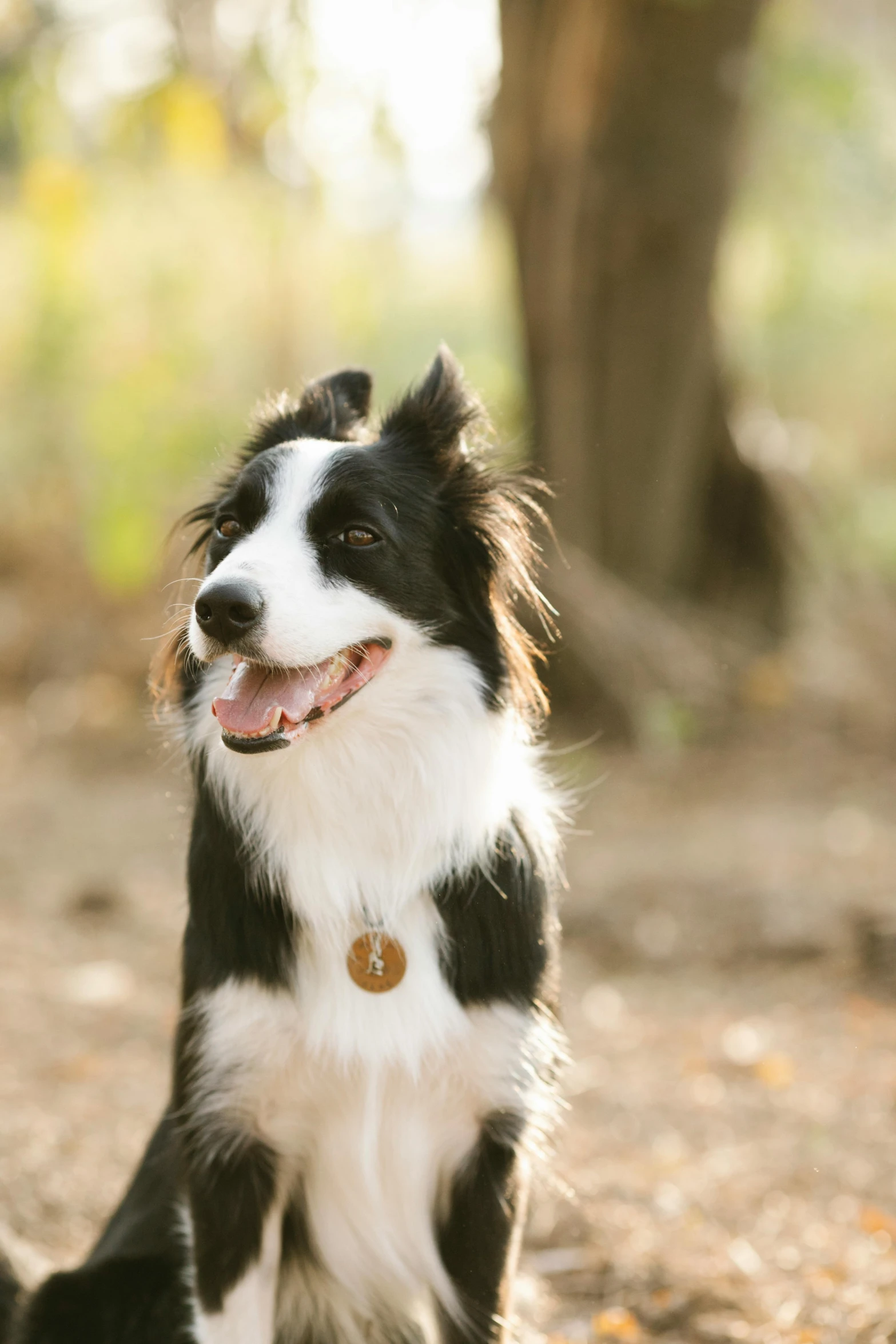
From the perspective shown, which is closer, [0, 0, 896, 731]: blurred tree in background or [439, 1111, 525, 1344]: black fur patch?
[439, 1111, 525, 1344]: black fur patch

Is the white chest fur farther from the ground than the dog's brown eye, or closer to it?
closer to it

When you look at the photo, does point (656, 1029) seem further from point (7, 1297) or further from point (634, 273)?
point (634, 273)

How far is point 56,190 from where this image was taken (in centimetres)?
906

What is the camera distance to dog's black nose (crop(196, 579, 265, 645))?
6.88ft

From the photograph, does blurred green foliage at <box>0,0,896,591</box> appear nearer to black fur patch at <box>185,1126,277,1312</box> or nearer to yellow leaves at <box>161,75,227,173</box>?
yellow leaves at <box>161,75,227,173</box>

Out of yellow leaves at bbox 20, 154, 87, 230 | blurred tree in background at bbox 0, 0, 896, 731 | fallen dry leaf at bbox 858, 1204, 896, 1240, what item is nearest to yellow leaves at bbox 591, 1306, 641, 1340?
fallen dry leaf at bbox 858, 1204, 896, 1240

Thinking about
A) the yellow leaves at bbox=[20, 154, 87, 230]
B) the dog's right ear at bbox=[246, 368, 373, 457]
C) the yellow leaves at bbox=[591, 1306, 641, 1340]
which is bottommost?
the yellow leaves at bbox=[591, 1306, 641, 1340]

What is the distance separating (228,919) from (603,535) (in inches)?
220

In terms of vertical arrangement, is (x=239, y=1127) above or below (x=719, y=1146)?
above

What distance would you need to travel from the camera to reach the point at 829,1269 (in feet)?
10.3

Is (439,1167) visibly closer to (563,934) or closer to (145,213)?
(563,934)

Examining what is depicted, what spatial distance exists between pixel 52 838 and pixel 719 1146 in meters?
3.93

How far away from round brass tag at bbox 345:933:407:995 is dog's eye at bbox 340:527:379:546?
0.71 metres

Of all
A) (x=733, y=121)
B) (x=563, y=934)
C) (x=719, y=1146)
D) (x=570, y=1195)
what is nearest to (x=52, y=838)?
(x=563, y=934)
